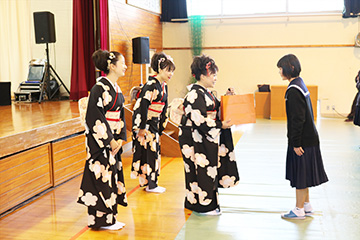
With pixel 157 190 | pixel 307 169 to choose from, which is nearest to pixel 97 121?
pixel 157 190

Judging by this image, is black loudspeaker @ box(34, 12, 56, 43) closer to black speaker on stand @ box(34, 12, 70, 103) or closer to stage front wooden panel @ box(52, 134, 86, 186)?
black speaker on stand @ box(34, 12, 70, 103)

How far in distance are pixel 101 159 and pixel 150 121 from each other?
104cm

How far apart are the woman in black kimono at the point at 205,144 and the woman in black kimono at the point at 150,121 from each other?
25.9 inches

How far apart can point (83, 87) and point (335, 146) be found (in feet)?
12.7

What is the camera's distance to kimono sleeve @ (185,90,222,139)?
3.00 meters

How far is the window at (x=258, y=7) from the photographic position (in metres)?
8.75

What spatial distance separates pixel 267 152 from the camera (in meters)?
5.45

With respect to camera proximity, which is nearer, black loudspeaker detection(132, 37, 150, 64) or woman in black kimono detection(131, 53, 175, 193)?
woman in black kimono detection(131, 53, 175, 193)

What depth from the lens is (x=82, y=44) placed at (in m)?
6.14

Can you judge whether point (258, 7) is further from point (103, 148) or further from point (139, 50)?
point (103, 148)

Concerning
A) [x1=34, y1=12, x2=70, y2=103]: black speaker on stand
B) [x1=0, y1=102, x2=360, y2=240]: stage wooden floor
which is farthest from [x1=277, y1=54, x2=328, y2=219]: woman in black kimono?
[x1=34, y1=12, x2=70, y2=103]: black speaker on stand

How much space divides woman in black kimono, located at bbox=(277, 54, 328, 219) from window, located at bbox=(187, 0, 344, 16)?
21.1 feet

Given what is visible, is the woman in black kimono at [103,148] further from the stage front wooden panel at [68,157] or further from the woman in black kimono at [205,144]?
the stage front wooden panel at [68,157]

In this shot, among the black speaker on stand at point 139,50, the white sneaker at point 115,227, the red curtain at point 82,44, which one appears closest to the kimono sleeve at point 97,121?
the white sneaker at point 115,227
